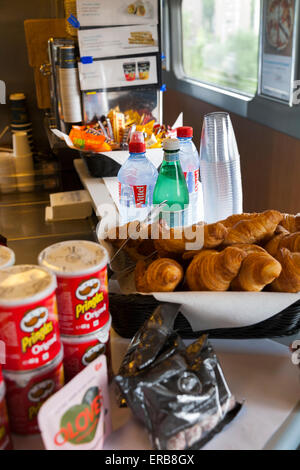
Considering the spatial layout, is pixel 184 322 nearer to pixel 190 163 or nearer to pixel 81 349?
pixel 81 349

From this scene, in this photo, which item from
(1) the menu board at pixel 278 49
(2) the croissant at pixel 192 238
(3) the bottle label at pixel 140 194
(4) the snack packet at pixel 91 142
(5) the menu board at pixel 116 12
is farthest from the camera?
(1) the menu board at pixel 278 49

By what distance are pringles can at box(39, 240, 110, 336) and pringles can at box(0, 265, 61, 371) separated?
0.11 feet

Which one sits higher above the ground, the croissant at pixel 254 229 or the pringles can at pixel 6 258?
the pringles can at pixel 6 258

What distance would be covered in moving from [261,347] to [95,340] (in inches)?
14.4

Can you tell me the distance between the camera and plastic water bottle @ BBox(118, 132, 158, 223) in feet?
4.24

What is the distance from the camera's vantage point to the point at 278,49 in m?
2.59

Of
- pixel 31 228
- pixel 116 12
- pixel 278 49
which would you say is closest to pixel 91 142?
pixel 31 228

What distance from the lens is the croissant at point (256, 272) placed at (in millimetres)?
798

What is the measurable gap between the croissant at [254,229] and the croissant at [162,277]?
5.5 inches

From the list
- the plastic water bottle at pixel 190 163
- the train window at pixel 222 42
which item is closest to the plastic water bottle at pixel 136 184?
the plastic water bottle at pixel 190 163

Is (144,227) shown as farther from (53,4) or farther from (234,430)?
(53,4)

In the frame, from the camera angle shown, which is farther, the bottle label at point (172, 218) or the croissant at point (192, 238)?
the bottle label at point (172, 218)

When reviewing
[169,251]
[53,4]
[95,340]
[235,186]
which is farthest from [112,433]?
[53,4]

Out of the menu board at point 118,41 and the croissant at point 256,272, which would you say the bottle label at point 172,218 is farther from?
the menu board at point 118,41
